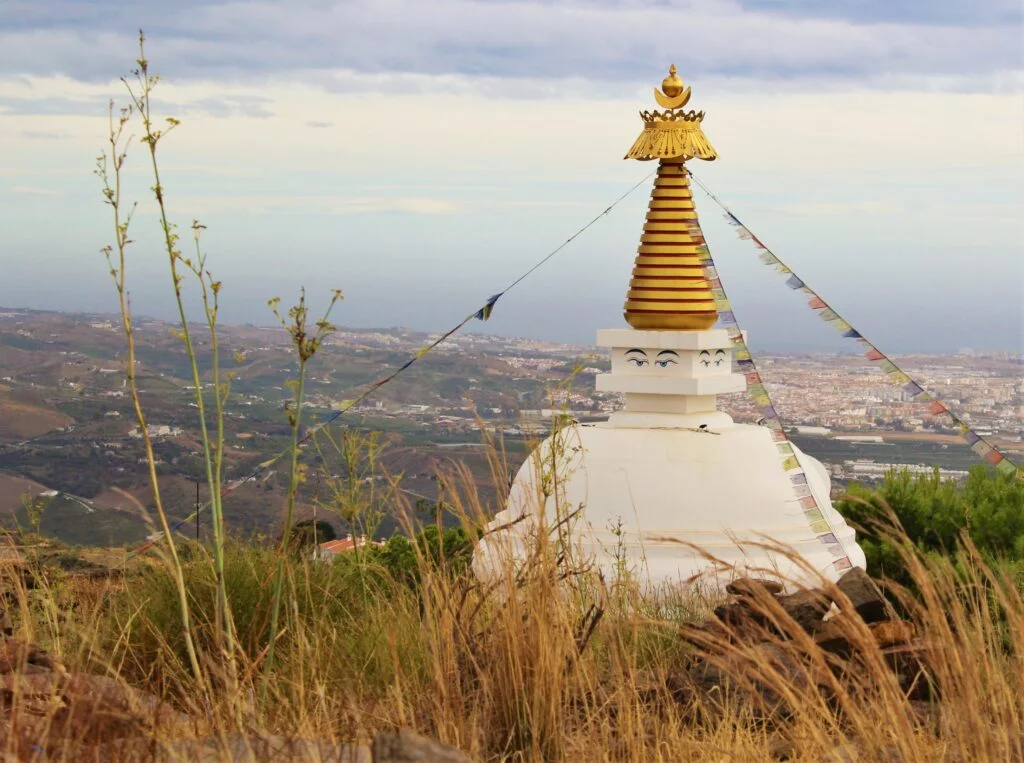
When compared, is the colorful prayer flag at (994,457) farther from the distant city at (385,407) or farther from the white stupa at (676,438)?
the white stupa at (676,438)

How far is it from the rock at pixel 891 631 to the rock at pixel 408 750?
2.71 metres

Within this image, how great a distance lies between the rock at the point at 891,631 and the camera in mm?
5918

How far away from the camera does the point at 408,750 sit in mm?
3809

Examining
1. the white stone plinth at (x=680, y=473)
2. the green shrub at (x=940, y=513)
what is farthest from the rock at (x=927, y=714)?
the green shrub at (x=940, y=513)

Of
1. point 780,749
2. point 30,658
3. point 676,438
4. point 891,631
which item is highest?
point 676,438

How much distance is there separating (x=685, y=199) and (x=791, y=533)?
2.63 m

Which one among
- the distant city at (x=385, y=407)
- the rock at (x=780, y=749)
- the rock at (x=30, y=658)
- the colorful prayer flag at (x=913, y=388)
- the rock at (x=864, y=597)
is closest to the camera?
the rock at (x=780, y=749)

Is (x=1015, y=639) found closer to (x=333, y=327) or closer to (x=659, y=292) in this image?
(x=333, y=327)

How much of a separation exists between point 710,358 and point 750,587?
20.4ft

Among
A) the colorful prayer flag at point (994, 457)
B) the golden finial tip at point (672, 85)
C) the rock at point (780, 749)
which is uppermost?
the golden finial tip at point (672, 85)

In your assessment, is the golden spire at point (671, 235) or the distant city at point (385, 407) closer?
the distant city at point (385, 407)

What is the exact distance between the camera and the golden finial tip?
991 cm

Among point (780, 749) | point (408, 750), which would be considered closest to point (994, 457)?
point (780, 749)

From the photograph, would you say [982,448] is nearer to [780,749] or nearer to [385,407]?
[780,749]
